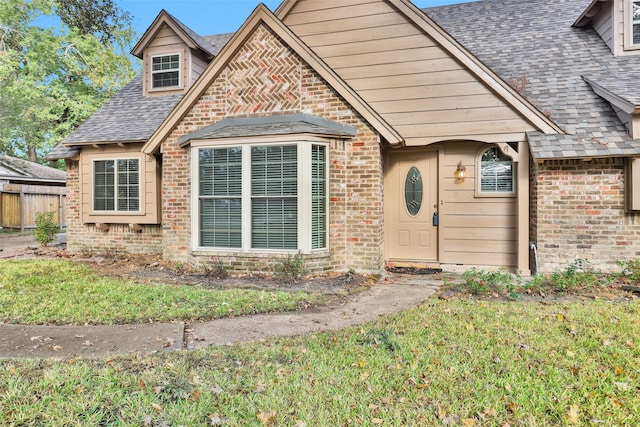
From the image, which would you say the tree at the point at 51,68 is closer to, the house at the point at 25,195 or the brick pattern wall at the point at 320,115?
the house at the point at 25,195

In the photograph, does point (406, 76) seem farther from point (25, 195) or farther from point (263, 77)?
point (25, 195)

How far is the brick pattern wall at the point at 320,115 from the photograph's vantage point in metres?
7.13

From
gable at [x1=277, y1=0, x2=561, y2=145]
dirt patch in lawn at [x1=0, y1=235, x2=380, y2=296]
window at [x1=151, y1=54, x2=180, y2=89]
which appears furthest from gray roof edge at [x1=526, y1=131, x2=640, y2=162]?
window at [x1=151, y1=54, x2=180, y2=89]

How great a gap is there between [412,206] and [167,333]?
18.5ft

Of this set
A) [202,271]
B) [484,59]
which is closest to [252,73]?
[202,271]

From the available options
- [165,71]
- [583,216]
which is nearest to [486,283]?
[583,216]

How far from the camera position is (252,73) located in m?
7.54

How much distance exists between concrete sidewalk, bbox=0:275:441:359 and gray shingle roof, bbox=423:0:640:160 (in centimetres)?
451

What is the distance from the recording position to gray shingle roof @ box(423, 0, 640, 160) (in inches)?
267

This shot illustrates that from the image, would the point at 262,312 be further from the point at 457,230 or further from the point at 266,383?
the point at 457,230

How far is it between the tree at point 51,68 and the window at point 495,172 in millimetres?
24076

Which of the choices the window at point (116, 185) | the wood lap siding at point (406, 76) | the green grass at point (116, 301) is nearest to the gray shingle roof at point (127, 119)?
the window at point (116, 185)

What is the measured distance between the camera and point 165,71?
1092 centimetres

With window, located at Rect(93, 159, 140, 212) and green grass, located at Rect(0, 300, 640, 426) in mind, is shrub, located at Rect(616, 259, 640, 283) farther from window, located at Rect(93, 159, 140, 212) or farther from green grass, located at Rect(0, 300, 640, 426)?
window, located at Rect(93, 159, 140, 212)
